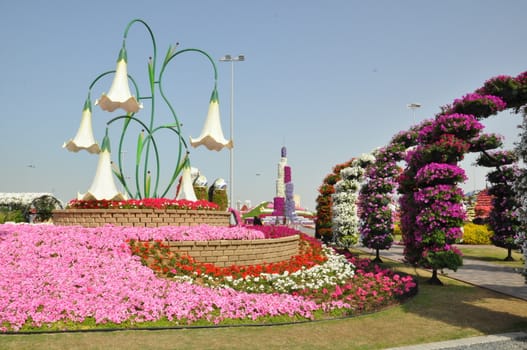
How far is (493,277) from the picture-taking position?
49.7ft

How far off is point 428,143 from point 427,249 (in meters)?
3.40

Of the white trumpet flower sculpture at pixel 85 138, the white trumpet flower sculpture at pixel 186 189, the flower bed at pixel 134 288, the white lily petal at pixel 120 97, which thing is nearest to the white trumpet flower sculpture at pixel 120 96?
the white lily petal at pixel 120 97

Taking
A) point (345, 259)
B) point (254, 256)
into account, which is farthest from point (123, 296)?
point (345, 259)

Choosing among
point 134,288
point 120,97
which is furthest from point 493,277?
point 120,97

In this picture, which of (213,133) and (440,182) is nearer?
(440,182)

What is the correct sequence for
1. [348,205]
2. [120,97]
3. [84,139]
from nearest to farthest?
[120,97]
[84,139]
[348,205]

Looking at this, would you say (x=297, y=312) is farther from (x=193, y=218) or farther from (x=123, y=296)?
(x=193, y=218)

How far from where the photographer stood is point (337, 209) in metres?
22.9

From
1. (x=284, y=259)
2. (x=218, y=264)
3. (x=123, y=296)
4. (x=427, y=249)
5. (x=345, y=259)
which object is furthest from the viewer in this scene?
(x=345, y=259)

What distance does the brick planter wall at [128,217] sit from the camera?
46.8 ft

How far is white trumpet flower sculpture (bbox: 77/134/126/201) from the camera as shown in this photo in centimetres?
1470

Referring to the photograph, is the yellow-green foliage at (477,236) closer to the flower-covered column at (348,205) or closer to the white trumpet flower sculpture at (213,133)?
the flower-covered column at (348,205)

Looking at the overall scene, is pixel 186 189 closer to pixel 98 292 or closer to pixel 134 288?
pixel 134 288

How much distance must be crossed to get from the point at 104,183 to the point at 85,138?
9.10 ft
